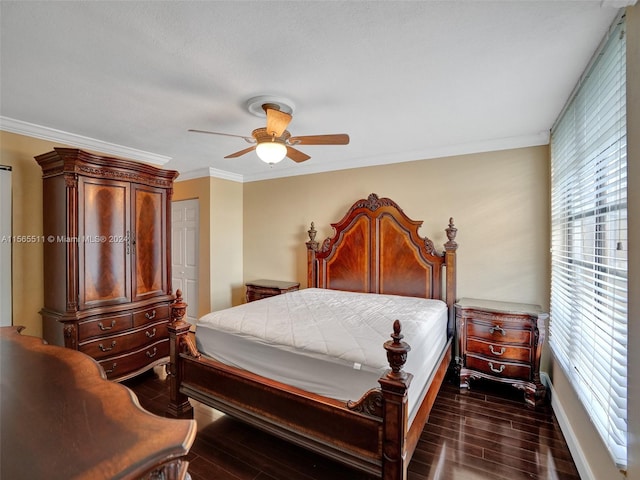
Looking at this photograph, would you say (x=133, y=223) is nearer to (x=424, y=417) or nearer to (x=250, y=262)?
(x=250, y=262)

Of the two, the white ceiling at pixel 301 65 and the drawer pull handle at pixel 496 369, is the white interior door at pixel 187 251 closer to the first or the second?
the white ceiling at pixel 301 65

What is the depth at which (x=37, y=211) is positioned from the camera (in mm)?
2830

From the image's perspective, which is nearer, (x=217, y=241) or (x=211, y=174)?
(x=211, y=174)

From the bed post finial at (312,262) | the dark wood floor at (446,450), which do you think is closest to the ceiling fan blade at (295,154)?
the bed post finial at (312,262)

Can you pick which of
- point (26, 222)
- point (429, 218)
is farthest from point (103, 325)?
point (429, 218)

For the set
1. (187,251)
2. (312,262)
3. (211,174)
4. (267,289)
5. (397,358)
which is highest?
(211,174)

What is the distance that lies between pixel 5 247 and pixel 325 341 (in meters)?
2.94

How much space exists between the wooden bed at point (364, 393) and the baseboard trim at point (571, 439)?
2.85 ft

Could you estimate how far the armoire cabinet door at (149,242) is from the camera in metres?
3.10

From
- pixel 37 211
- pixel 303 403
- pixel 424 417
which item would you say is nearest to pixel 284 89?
pixel 303 403

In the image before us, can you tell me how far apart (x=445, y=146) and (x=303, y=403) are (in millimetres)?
3025

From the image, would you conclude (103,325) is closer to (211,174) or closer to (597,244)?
(211,174)

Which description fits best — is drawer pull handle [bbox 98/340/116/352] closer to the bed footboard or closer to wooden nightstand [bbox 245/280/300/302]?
the bed footboard

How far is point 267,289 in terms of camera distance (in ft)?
13.8
